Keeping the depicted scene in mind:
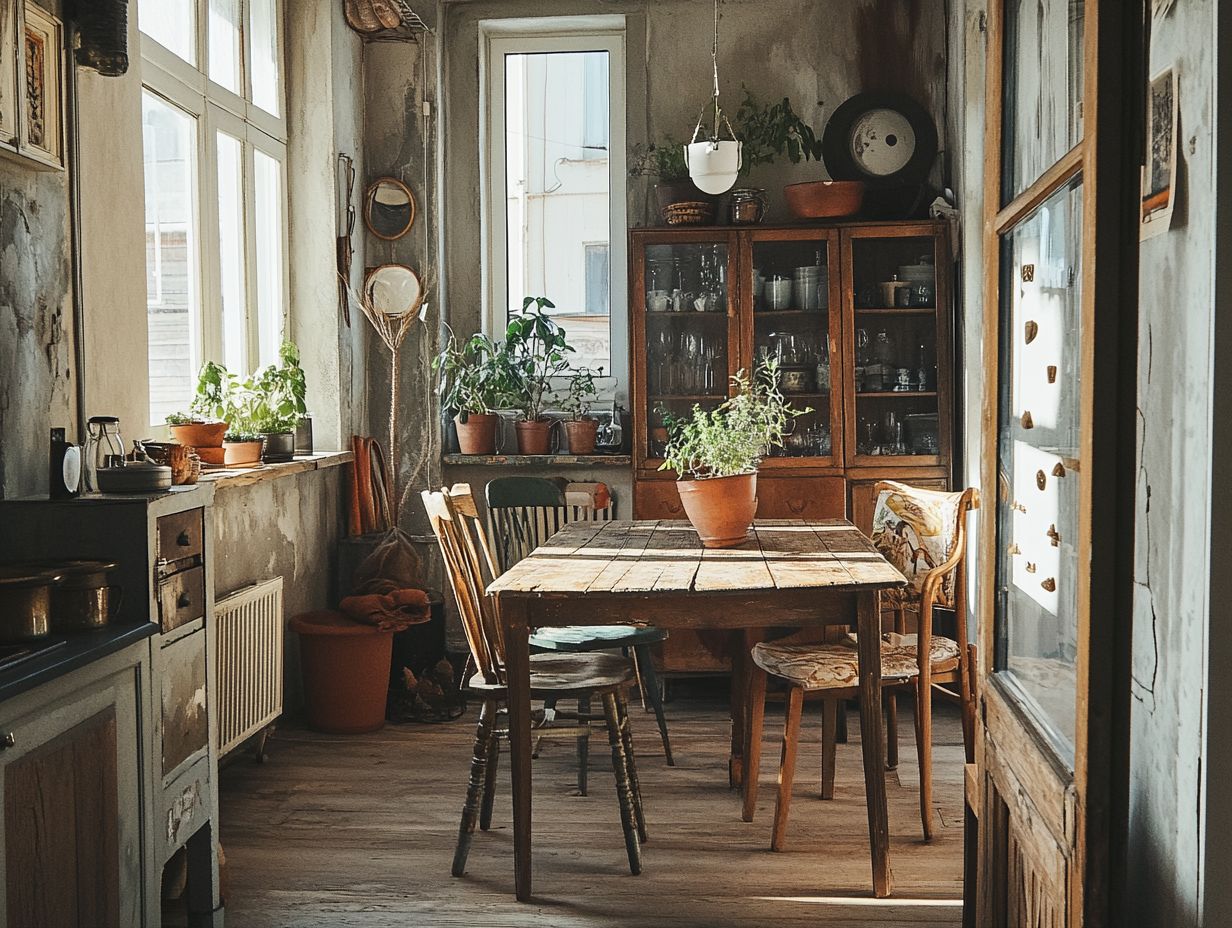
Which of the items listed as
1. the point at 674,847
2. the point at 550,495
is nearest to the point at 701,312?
the point at 550,495

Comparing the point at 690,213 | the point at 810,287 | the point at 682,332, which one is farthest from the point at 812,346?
the point at 690,213

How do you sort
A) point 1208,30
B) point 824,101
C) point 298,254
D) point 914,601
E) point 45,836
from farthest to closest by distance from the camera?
point 824,101, point 298,254, point 914,601, point 45,836, point 1208,30

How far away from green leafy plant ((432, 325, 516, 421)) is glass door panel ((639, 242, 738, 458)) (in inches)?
26.4

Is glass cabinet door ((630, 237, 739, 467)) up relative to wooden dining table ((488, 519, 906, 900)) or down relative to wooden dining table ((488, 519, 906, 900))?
up

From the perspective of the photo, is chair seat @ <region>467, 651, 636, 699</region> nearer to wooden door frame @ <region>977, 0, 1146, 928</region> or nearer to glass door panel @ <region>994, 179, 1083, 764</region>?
glass door panel @ <region>994, 179, 1083, 764</region>

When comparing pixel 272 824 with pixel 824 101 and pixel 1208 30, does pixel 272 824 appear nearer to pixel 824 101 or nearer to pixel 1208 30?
pixel 1208 30

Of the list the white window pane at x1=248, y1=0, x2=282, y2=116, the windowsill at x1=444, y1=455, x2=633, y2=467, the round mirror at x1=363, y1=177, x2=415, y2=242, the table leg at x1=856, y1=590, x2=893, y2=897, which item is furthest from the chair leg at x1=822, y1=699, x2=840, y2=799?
the white window pane at x1=248, y1=0, x2=282, y2=116

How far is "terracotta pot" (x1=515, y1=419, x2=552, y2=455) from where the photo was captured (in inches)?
211

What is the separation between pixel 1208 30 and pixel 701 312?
373 cm

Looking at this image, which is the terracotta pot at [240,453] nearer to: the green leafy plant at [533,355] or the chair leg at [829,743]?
the green leafy plant at [533,355]

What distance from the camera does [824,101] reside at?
5.38 meters

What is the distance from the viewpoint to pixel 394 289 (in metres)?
5.36

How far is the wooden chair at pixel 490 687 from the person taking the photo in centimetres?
315

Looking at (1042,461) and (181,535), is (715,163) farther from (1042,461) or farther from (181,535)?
(1042,461)
